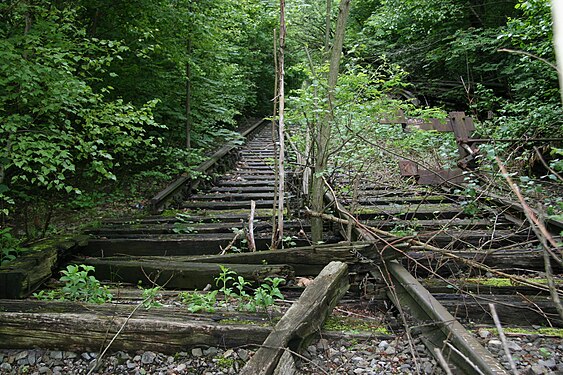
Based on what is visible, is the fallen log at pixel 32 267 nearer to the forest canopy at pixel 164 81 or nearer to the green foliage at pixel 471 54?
the forest canopy at pixel 164 81

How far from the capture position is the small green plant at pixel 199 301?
306cm

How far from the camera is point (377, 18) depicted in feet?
48.9

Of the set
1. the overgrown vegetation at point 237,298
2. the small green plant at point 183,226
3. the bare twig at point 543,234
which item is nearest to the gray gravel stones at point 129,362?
the overgrown vegetation at point 237,298

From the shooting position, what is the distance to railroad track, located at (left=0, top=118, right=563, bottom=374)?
272 cm

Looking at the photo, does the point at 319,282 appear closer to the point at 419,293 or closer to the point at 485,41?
the point at 419,293

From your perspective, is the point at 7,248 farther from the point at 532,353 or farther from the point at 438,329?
the point at 532,353

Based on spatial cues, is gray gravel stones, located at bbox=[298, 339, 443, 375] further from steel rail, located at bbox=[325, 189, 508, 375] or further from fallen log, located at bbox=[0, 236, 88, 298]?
fallen log, located at bbox=[0, 236, 88, 298]

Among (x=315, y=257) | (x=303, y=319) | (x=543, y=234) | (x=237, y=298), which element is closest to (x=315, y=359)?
(x=303, y=319)

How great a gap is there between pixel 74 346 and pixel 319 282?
1820 mm

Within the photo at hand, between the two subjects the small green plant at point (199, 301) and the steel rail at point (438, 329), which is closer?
the steel rail at point (438, 329)

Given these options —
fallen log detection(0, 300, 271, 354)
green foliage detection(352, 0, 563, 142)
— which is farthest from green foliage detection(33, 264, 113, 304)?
green foliage detection(352, 0, 563, 142)

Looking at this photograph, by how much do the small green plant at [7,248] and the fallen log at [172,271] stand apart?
669 mm

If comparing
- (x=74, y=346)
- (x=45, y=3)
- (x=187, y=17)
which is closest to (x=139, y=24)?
(x=187, y=17)

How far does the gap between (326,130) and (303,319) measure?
253cm
